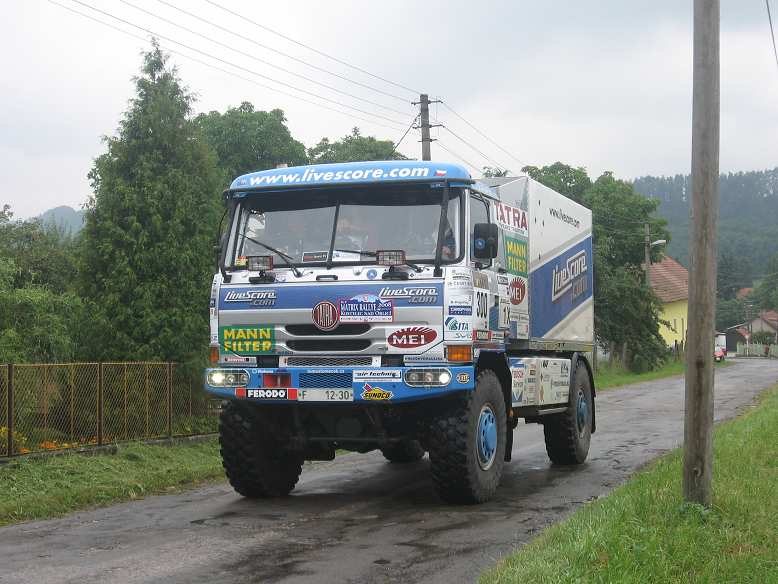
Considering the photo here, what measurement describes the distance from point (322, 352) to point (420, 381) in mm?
1012

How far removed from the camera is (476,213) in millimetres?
10430

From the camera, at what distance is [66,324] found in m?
16.7

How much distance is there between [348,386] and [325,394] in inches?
9.8

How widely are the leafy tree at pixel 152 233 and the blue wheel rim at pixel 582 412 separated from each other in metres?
5.81

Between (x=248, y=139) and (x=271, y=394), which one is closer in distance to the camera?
(x=271, y=394)

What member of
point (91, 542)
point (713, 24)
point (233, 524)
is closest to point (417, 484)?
point (233, 524)

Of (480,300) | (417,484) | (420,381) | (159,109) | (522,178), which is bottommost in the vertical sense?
(417,484)

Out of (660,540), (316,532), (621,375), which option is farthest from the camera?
(621,375)

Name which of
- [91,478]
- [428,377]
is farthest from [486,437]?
[91,478]

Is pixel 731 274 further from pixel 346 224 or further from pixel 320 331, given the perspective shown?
pixel 320 331

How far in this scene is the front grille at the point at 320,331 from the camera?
978 centimetres

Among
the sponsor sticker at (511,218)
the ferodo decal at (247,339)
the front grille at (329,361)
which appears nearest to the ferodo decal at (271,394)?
the front grille at (329,361)

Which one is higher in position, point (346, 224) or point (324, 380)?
point (346, 224)

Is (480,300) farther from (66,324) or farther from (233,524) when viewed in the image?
(66,324)
